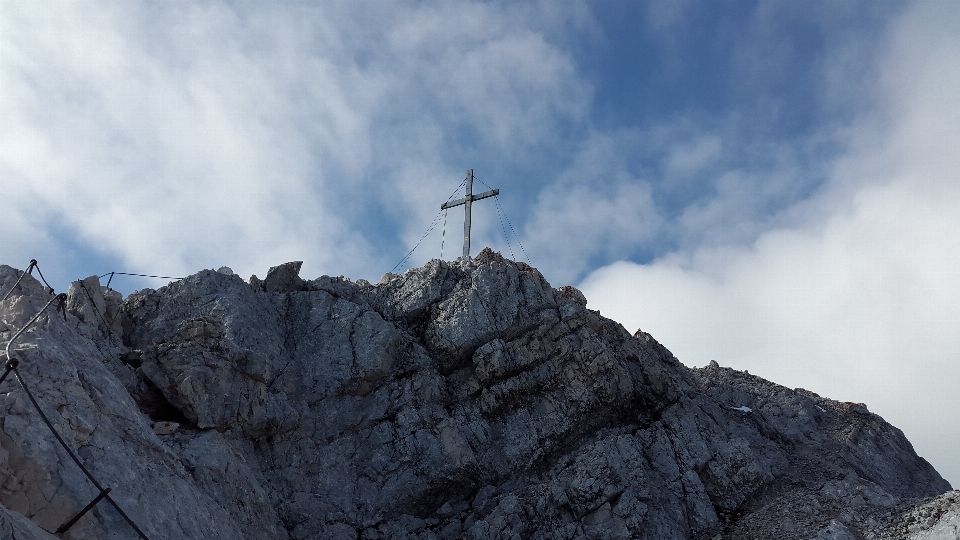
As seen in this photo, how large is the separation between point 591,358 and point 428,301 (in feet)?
22.2

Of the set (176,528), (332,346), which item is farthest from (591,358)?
(176,528)

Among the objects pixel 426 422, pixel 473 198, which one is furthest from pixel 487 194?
pixel 426 422

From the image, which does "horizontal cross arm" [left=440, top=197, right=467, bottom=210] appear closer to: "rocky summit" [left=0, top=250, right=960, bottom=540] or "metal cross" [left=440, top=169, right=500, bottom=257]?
"metal cross" [left=440, top=169, right=500, bottom=257]

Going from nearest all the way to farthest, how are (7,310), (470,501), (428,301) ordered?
(7,310) → (470,501) → (428,301)

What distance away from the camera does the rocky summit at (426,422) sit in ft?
53.8

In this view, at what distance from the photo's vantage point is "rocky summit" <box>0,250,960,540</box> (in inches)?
646

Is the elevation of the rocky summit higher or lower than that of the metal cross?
lower

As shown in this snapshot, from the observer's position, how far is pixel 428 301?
1019 inches

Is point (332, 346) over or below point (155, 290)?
below

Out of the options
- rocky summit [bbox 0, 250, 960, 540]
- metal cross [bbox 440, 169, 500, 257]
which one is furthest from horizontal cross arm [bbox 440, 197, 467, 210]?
rocky summit [bbox 0, 250, 960, 540]

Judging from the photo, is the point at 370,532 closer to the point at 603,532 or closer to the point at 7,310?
the point at 603,532

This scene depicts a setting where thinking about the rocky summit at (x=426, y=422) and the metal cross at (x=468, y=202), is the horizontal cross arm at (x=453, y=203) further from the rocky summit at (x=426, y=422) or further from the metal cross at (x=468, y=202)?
the rocky summit at (x=426, y=422)

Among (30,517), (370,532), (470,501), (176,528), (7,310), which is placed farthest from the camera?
(470,501)

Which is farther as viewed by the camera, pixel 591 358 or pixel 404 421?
pixel 591 358
